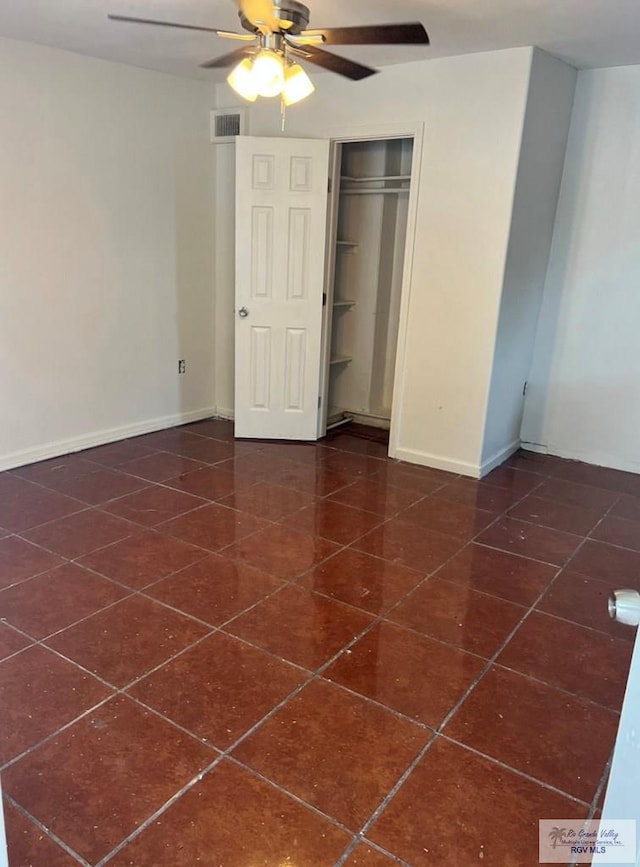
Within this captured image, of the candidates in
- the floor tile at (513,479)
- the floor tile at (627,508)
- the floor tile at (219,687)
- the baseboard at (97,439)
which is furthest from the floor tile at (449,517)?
the baseboard at (97,439)

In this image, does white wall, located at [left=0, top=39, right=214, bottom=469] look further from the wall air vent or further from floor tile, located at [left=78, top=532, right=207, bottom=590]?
floor tile, located at [left=78, top=532, right=207, bottom=590]

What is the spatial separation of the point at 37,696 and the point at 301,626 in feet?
2.99

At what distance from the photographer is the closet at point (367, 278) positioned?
466cm

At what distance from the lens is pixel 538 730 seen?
1.91 m

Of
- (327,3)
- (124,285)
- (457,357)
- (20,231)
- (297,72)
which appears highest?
(327,3)

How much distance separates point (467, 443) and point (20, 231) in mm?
2953

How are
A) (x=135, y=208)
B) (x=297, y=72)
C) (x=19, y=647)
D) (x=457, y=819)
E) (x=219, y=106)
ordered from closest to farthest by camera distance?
(x=457, y=819) < (x=19, y=647) < (x=297, y=72) < (x=135, y=208) < (x=219, y=106)

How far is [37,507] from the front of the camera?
3305mm

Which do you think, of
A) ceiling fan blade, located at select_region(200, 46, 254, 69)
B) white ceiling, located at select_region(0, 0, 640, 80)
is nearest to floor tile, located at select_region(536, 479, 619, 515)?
white ceiling, located at select_region(0, 0, 640, 80)

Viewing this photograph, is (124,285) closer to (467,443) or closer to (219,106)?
(219,106)

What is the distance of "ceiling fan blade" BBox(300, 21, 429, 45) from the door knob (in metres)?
2.11

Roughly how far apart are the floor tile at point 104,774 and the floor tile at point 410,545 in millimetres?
1363

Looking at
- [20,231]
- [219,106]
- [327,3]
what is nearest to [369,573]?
[327,3]

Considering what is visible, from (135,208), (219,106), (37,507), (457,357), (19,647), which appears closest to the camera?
(19,647)
